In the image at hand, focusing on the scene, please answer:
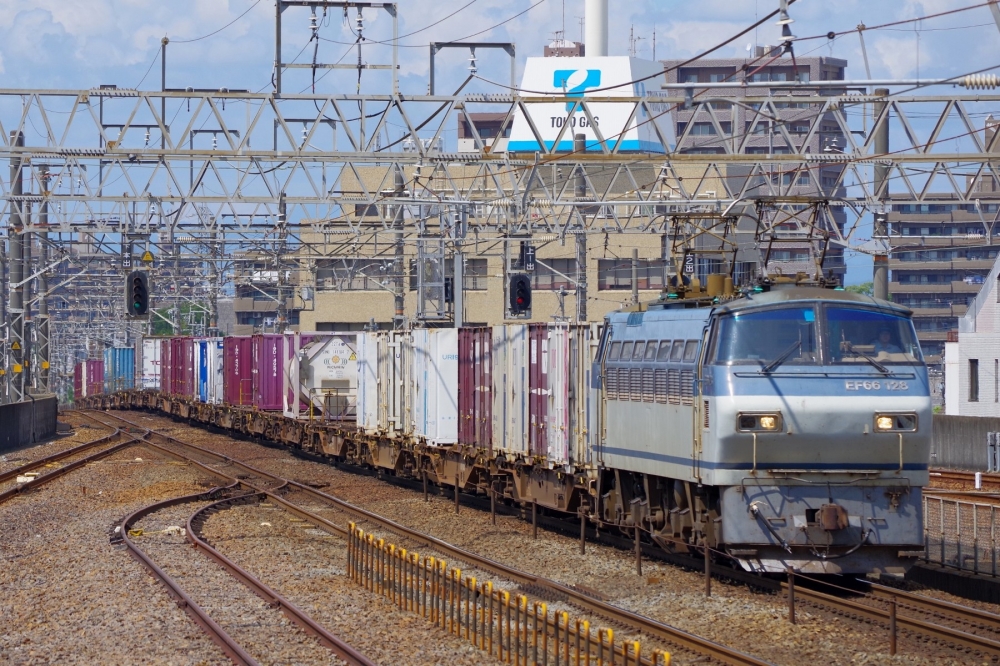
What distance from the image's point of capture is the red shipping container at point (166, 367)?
5688cm

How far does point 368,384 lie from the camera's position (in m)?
30.6

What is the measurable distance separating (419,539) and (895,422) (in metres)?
7.86

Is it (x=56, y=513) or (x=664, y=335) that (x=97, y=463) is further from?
(x=664, y=335)

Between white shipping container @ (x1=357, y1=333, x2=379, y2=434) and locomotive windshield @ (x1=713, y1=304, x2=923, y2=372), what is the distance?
16.4 metres

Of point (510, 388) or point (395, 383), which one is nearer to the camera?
point (510, 388)

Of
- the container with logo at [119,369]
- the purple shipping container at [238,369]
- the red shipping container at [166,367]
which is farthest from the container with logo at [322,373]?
the container with logo at [119,369]

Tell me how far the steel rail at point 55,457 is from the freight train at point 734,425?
13.3 metres

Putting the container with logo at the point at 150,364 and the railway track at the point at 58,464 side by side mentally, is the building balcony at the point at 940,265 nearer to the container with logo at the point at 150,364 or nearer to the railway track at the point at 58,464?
the container with logo at the point at 150,364

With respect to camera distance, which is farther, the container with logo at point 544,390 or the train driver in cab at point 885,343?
the container with logo at point 544,390

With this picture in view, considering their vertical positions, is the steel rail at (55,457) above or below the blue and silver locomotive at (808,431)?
below

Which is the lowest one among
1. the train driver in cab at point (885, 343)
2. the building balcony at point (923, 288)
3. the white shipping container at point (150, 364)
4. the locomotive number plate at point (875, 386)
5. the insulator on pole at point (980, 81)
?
the white shipping container at point (150, 364)

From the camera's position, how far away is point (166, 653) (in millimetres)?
12406

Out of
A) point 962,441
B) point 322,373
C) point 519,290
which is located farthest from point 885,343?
point 322,373

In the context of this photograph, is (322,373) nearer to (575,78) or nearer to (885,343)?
(885,343)
